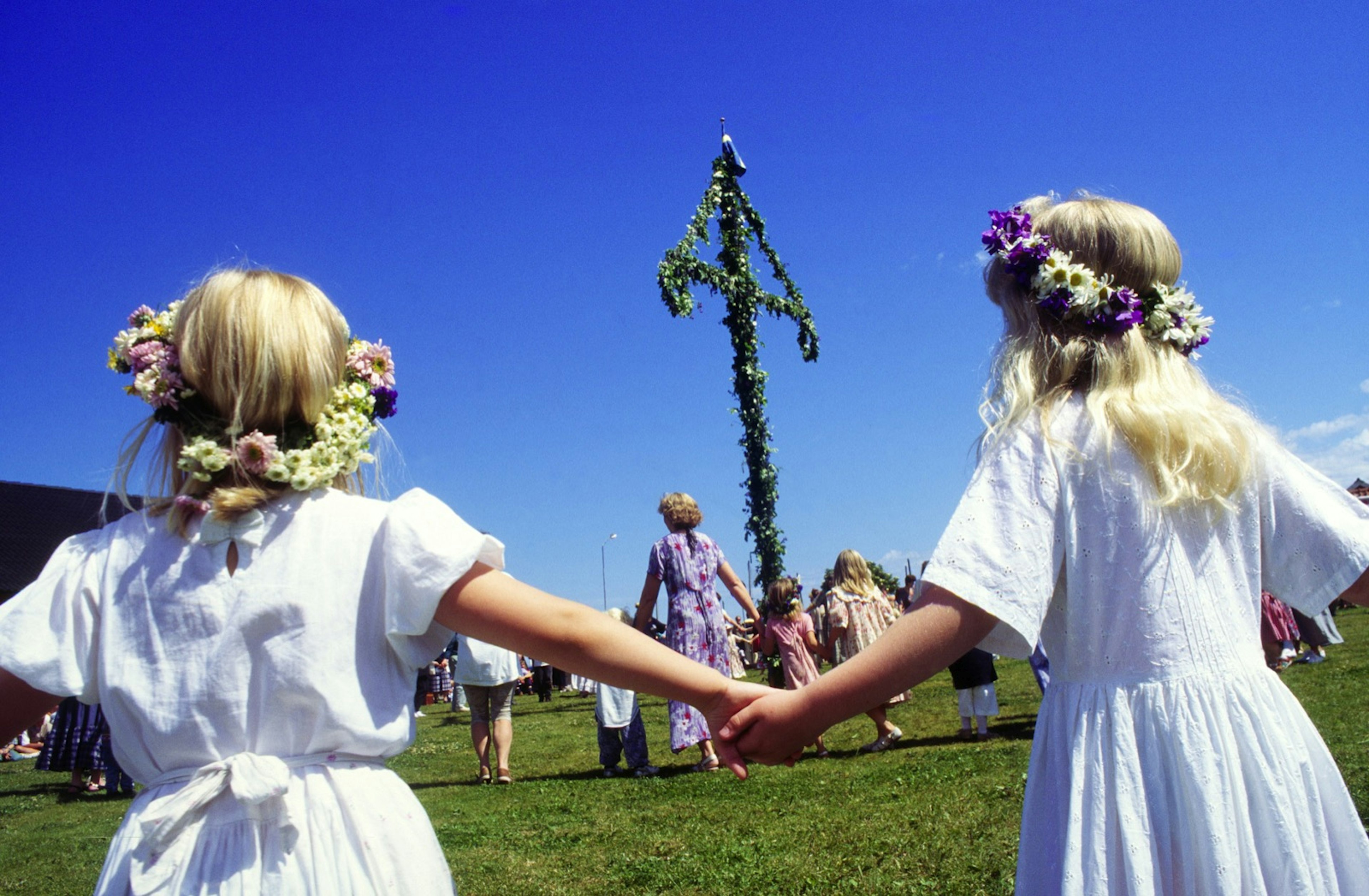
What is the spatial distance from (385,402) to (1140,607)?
5.21ft

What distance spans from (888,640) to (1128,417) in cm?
63

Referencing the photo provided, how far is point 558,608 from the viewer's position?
1869 mm

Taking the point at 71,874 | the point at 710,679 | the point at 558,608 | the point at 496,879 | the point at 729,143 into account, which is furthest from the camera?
the point at 729,143

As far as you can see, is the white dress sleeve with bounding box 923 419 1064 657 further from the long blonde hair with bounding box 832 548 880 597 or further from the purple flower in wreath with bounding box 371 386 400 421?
the long blonde hair with bounding box 832 548 880 597

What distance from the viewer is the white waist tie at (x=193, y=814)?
5.42 ft

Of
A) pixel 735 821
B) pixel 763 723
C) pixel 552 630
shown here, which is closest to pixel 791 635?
pixel 735 821

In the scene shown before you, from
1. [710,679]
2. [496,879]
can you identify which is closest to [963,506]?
[710,679]

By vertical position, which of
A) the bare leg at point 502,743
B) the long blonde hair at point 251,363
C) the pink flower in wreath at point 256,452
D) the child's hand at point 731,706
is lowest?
the bare leg at point 502,743

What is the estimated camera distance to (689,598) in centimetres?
838

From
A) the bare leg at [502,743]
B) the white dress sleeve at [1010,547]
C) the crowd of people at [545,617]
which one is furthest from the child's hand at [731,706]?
the bare leg at [502,743]

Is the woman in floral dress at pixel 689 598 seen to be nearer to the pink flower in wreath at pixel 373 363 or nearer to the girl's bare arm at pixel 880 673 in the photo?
the girl's bare arm at pixel 880 673

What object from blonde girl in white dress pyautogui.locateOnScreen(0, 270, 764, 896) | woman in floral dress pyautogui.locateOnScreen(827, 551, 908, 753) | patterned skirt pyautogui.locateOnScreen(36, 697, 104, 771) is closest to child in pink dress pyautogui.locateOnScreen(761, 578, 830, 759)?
woman in floral dress pyautogui.locateOnScreen(827, 551, 908, 753)

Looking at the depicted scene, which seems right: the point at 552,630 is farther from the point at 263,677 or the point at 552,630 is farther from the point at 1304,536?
the point at 1304,536

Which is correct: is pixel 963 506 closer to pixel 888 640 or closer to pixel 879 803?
pixel 888 640
